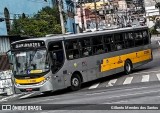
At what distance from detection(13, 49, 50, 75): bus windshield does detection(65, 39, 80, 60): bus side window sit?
5.34 ft

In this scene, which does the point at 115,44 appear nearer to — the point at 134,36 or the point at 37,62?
the point at 134,36

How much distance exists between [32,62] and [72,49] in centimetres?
257

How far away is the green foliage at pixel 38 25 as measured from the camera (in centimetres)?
4065

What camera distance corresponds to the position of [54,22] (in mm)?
47312

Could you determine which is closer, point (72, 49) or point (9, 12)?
point (72, 49)

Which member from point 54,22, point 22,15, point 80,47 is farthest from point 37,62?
point 54,22

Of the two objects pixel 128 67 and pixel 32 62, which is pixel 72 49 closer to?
pixel 32 62

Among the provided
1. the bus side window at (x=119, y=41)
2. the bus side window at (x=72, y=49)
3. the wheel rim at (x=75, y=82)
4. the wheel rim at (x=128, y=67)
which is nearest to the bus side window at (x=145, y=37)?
the wheel rim at (x=128, y=67)

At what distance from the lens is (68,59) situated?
71.7 ft

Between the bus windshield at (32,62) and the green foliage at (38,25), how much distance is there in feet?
61.5

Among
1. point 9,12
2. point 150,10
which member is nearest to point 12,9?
point 9,12

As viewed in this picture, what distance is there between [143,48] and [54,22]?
19.7 meters

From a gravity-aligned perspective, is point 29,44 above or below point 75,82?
above

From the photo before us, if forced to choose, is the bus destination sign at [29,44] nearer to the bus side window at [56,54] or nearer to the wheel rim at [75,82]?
the bus side window at [56,54]
